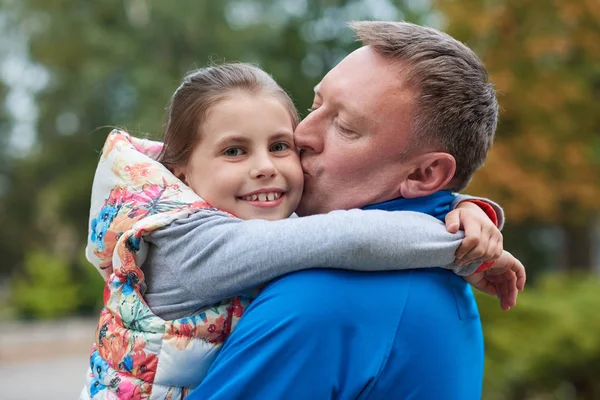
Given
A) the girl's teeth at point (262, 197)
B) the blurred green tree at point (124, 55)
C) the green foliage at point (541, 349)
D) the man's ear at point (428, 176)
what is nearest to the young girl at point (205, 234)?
the girl's teeth at point (262, 197)

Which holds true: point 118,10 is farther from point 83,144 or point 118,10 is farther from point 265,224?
point 265,224

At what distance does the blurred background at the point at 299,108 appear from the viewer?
27.1 feet

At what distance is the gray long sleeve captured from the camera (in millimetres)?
1792

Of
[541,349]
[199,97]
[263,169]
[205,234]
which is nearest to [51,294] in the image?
[541,349]

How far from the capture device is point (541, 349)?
25.4 feet

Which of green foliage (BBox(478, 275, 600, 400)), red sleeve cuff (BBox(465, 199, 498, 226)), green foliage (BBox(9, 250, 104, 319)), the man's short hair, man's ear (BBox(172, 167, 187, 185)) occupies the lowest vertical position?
green foliage (BBox(9, 250, 104, 319))

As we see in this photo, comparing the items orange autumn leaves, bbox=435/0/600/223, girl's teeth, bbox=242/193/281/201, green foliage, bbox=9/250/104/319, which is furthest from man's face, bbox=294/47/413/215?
green foliage, bbox=9/250/104/319

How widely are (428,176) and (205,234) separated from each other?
2.07 ft

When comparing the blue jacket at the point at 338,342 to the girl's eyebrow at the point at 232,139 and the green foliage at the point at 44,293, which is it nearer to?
the girl's eyebrow at the point at 232,139

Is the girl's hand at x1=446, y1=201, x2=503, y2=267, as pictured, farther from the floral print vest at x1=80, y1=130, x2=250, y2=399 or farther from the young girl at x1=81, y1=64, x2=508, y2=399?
the floral print vest at x1=80, y1=130, x2=250, y2=399

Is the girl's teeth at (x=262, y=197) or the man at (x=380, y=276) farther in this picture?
the girl's teeth at (x=262, y=197)

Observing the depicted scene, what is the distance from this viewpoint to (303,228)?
182cm

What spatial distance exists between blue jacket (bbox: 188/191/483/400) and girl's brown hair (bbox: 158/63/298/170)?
56 cm

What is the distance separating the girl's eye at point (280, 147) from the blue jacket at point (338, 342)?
0.47 meters
